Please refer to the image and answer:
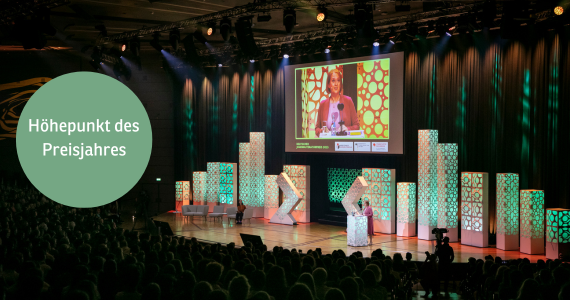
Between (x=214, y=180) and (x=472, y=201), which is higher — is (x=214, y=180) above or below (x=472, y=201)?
above

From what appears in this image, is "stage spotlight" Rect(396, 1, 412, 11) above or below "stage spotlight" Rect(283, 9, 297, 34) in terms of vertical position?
above

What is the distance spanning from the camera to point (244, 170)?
648 inches

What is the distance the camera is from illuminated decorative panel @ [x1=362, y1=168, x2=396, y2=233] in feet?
43.2

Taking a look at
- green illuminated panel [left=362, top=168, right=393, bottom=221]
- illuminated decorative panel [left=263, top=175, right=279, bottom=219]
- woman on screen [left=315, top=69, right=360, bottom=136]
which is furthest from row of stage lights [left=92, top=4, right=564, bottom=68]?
illuminated decorative panel [left=263, top=175, right=279, bottom=219]

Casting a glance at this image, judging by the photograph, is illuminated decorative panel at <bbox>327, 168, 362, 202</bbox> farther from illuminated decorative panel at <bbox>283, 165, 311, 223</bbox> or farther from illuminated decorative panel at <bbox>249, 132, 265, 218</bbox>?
illuminated decorative panel at <bbox>249, 132, 265, 218</bbox>

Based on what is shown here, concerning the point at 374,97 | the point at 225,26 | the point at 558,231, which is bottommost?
the point at 558,231

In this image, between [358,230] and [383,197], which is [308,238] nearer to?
[358,230]

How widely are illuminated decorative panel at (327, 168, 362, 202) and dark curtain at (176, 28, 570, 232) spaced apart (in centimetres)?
21

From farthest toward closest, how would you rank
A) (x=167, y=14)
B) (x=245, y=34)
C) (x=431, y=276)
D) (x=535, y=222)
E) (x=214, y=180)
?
1. (x=214, y=180)
2. (x=167, y=14)
3. (x=245, y=34)
4. (x=535, y=222)
5. (x=431, y=276)

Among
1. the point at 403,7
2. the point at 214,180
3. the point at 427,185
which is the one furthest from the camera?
the point at 214,180

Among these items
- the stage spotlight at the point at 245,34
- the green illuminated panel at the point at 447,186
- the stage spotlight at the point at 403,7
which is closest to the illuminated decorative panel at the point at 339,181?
the green illuminated panel at the point at 447,186

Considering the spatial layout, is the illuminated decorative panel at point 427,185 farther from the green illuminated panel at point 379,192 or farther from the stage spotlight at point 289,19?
the stage spotlight at point 289,19

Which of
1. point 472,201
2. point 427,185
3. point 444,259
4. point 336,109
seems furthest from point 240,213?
point 444,259

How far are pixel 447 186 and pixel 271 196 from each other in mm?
6066
